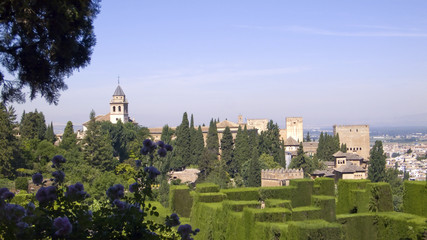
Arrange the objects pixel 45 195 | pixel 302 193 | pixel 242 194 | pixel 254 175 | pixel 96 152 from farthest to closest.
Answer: pixel 96 152, pixel 254 175, pixel 302 193, pixel 242 194, pixel 45 195

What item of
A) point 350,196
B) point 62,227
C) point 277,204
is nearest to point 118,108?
point 350,196

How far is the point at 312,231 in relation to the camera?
14.7 m

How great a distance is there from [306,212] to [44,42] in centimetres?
1420

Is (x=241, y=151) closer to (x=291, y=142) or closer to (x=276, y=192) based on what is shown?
(x=291, y=142)

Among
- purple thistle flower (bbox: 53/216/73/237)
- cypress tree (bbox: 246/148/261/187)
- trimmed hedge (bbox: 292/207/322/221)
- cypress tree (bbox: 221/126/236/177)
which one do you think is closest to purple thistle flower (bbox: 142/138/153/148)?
purple thistle flower (bbox: 53/216/73/237)

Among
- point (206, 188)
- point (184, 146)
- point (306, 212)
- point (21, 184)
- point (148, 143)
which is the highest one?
point (148, 143)

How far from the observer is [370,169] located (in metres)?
56.2

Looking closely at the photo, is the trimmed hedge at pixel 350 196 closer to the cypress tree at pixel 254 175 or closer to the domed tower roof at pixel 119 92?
the cypress tree at pixel 254 175

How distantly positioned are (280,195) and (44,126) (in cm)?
5015

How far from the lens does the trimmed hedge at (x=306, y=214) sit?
1856 centimetres

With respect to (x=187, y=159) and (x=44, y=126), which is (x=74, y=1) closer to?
(x=187, y=159)

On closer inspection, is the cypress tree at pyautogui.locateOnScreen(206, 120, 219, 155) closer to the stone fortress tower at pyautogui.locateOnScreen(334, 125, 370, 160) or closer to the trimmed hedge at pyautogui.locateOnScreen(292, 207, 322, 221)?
the stone fortress tower at pyautogui.locateOnScreen(334, 125, 370, 160)

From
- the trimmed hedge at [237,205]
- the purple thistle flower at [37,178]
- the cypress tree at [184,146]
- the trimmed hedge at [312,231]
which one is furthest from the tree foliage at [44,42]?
the cypress tree at [184,146]

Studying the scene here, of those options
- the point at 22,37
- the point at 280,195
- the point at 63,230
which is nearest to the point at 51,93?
the point at 22,37
